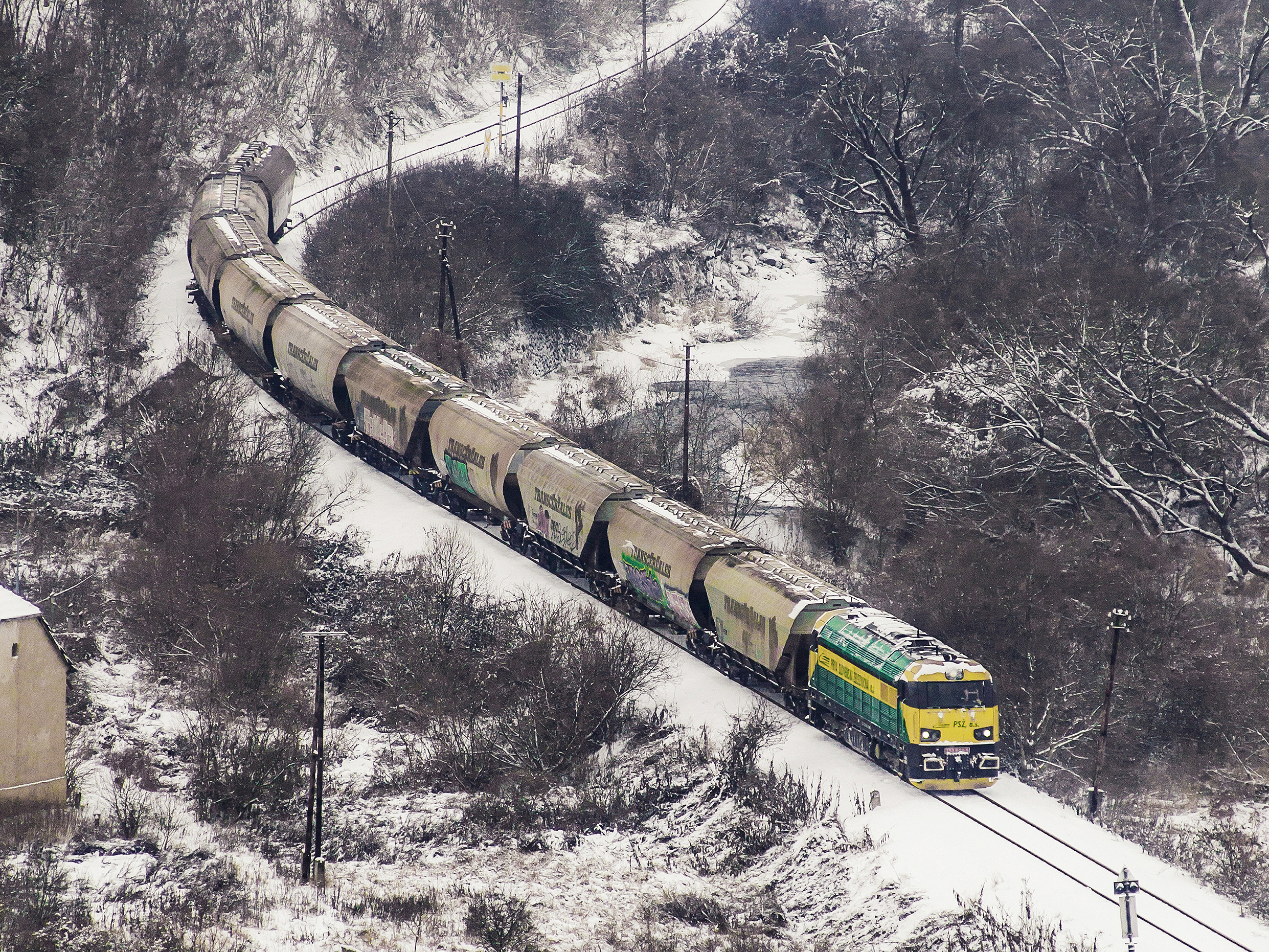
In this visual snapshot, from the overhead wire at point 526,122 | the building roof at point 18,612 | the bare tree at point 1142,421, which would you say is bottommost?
the building roof at point 18,612

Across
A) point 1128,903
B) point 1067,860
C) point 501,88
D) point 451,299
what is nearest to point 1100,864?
point 1067,860

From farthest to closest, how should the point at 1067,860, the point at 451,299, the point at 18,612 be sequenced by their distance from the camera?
1. the point at 451,299
2. the point at 18,612
3. the point at 1067,860

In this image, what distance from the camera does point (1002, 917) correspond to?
2761 cm

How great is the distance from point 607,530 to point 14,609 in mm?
15499

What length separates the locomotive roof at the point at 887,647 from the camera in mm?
32219

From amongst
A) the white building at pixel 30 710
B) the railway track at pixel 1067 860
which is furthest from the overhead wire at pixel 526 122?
the railway track at pixel 1067 860

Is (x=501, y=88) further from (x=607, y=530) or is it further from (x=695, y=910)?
(x=695, y=910)

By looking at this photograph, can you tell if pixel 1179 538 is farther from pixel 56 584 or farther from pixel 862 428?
pixel 56 584

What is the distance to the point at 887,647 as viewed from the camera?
33.0 m

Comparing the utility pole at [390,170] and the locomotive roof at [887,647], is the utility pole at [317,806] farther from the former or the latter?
the utility pole at [390,170]

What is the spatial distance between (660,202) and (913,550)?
35458 mm

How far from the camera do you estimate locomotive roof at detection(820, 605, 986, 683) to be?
32.2 metres

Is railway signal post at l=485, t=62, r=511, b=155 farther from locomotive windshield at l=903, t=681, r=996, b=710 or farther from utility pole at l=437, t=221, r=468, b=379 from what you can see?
locomotive windshield at l=903, t=681, r=996, b=710

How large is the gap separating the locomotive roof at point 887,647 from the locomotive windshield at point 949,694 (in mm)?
236
